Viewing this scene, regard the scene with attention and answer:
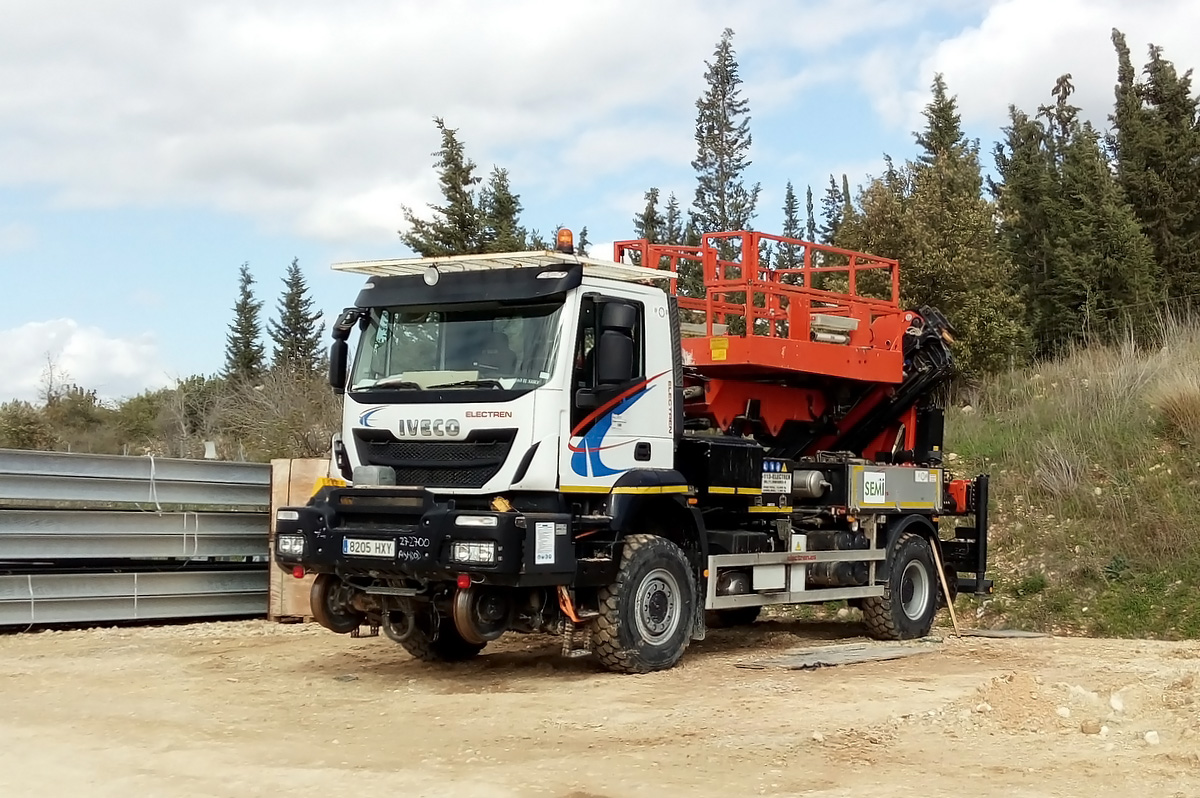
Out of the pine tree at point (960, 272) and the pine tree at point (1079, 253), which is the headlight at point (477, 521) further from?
the pine tree at point (1079, 253)

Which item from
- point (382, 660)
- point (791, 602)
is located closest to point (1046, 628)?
point (791, 602)

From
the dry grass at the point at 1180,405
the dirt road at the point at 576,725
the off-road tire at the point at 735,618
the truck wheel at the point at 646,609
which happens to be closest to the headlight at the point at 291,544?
the dirt road at the point at 576,725

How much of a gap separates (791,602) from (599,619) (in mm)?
2860

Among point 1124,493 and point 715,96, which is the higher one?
point 715,96

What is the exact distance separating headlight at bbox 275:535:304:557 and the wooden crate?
3.24 metres

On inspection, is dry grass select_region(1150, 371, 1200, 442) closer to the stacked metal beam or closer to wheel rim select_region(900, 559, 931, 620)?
wheel rim select_region(900, 559, 931, 620)

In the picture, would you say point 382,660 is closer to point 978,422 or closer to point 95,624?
point 95,624

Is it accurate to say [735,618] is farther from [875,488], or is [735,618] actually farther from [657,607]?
[657,607]

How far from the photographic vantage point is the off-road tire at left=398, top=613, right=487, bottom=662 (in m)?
11.2

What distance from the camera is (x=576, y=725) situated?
8.23 meters

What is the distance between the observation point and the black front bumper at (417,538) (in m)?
9.37

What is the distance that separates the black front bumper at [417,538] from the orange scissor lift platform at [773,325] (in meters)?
2.98

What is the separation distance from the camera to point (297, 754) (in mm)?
7305

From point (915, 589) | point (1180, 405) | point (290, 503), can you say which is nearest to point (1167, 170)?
point (1180, 405)
